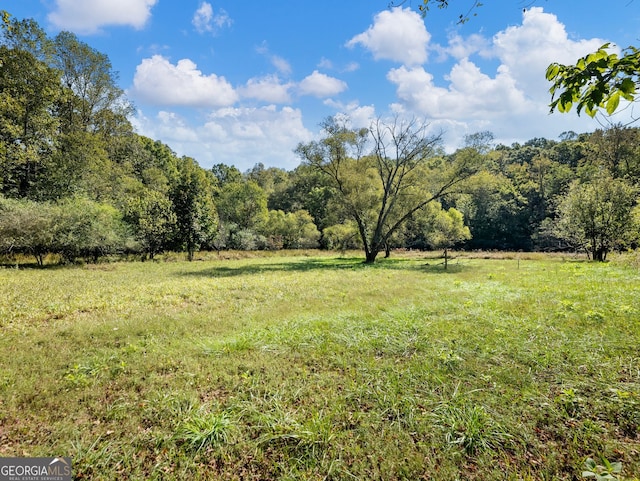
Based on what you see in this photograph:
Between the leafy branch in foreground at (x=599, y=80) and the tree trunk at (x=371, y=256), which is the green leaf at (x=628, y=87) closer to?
the leafy branch in foreground at (x=599, y=80)

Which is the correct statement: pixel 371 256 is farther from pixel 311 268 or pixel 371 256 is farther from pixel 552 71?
pixel 552 71

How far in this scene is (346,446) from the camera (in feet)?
10.8

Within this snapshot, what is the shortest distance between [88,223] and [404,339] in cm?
2316

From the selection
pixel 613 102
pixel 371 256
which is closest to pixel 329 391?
pixel 613 102

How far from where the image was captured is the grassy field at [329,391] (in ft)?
10.2

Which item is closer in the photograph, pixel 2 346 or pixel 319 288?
pixel 2 346

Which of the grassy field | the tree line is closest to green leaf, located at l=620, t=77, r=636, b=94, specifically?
the grassy field

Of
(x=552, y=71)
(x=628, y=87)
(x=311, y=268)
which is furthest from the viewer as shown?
(x=311, y=268)

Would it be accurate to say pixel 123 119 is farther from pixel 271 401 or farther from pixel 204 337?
pixel 271 401

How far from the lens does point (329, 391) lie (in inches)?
171

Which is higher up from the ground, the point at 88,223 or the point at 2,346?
the point at 88,223

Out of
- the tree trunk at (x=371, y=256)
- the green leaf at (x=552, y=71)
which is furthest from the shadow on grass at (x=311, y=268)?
the green leaf at (x=552, y=71)

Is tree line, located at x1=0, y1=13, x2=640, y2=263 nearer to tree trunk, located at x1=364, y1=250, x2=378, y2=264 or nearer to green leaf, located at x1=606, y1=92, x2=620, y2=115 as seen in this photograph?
tree trunk, located at x1=364, y1=250, x2=378, y2=264

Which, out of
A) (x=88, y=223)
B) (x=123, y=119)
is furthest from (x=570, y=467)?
(x=123, y=119)
